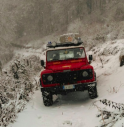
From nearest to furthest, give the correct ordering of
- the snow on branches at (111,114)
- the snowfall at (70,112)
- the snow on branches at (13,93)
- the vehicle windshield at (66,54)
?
the snow on branches at (111,114)
the snowfall at (70,112)
the snow on branches at (13,93)
the vehicle windshield at (66,54)

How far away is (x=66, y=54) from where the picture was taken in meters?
7.26

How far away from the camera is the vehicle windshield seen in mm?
7206

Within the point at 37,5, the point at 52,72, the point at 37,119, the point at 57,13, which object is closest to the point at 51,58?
the point at 52,72

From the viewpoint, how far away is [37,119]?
518 cm

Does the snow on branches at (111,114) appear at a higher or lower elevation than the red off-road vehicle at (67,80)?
lower

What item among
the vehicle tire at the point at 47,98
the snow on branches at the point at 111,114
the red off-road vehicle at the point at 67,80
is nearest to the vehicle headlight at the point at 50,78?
the red off-road vehicle at the point at 67,80

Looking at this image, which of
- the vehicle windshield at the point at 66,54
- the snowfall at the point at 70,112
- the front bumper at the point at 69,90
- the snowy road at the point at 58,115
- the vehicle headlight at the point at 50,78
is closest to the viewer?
the snowfall at the point at 70,112

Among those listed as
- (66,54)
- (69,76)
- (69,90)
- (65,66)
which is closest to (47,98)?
(69,90)

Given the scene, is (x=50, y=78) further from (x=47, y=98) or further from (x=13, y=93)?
(x=13, y=93)

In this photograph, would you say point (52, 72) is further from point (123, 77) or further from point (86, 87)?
point (123, 77)

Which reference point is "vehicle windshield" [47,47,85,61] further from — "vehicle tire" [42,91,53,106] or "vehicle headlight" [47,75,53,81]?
"vehicle tire" [42,91,53,106]

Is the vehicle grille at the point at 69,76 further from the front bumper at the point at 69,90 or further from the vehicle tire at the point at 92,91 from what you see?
the vehicle tire at the point at 92,91

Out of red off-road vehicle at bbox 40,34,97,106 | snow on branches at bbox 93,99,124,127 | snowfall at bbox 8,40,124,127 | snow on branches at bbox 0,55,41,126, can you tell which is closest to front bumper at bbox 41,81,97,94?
red off-road vehicle at bbox 40,34,97,106

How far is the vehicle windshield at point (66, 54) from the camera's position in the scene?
23.6 ft
